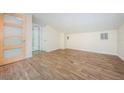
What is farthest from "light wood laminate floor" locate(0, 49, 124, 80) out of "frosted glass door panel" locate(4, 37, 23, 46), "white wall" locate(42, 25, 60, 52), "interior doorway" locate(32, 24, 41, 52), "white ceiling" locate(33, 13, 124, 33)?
"interior doorway" locate(32, 24, 41, 52)

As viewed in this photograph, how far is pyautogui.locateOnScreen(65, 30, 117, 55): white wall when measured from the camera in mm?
5918

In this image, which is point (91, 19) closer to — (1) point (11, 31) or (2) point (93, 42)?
(2) point (93, 42)

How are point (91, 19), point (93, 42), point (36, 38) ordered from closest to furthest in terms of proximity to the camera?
point (91, 19), point (93, 42), point (36, 38)

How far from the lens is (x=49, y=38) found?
7547mm

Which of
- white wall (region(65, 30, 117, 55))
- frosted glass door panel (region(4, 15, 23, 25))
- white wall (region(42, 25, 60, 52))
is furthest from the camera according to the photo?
white wall (region(42, 25, 60, 52))

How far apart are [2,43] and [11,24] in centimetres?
95

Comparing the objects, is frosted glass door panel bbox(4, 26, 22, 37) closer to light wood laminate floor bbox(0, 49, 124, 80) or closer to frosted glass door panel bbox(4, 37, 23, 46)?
frosted glass door panel bbox(4, 37, 23, 46)

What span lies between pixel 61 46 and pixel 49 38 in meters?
2.04

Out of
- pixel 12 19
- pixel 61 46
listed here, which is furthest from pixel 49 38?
pixel 12 19

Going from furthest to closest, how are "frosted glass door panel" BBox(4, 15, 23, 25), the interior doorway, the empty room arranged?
the interior doorway < "frosted glass door panel" BBox(4, 15, 23, 25) < the empty room
